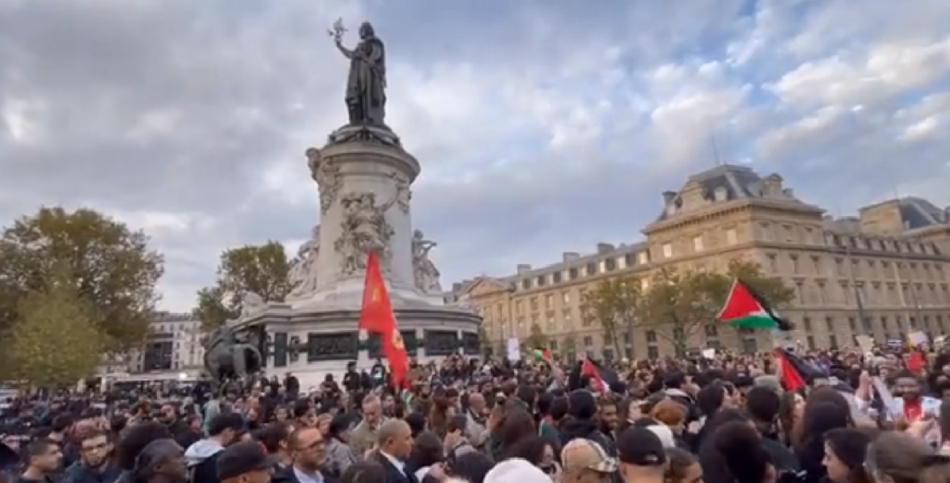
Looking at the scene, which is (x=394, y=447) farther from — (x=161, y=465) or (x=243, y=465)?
(x=161, y=465)

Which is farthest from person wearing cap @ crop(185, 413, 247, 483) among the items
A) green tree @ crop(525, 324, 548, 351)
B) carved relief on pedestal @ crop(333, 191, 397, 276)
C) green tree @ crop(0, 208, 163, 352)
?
green tree @ crop(525, 324, 548, 351)

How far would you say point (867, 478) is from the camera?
11.3 feet

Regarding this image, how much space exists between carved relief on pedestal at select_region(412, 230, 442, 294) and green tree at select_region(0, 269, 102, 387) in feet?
63.9

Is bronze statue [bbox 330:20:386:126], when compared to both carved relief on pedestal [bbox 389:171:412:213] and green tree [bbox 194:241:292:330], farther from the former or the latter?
green tree [bbox 194:241:292:330]

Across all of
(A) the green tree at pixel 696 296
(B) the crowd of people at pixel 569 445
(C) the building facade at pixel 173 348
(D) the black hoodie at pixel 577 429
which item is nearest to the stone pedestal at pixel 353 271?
(B) the crowd of people at pixel 569 445

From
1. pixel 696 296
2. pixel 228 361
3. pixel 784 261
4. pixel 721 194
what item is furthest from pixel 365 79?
pixel 784 261

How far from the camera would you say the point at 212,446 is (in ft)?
18.2

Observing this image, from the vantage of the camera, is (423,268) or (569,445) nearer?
(569,445)

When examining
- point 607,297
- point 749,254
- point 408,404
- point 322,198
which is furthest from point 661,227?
point 408,404

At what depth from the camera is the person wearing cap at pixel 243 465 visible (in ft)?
13.4

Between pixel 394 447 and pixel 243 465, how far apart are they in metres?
1.62

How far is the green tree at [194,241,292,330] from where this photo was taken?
201 feet

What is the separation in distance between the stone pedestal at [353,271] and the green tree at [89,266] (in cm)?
2346

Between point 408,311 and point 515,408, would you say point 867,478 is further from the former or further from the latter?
point 408,311
